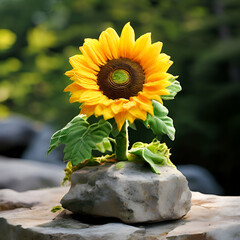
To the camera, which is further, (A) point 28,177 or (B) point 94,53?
(A) point 28,177

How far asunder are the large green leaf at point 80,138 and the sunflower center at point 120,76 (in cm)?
19

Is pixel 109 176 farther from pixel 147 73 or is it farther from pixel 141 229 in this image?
pixel 147 73

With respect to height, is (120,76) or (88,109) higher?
(120,76)

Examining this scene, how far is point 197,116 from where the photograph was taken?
692cm

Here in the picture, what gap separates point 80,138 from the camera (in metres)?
1.88

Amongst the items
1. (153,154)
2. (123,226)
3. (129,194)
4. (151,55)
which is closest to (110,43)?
(151,55)

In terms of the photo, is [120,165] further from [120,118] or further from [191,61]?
[191,61]

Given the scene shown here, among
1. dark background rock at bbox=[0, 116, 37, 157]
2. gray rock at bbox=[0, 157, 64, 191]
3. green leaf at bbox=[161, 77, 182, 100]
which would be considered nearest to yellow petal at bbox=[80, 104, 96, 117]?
green leaf at bbox=[161, 77, 182, 100]

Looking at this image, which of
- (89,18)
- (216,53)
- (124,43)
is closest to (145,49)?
(124,43)

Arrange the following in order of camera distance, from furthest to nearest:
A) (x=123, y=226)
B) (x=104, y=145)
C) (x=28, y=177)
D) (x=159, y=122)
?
(x=28, y=177) → (x=104, y=145) → (x=159, y=122) → (x=123, y=226)

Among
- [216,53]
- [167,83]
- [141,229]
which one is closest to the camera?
[141,229]

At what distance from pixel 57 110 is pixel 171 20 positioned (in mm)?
2717

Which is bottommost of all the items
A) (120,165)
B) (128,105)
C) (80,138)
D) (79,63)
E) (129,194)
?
(129,194)

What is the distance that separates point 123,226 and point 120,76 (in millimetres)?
636
